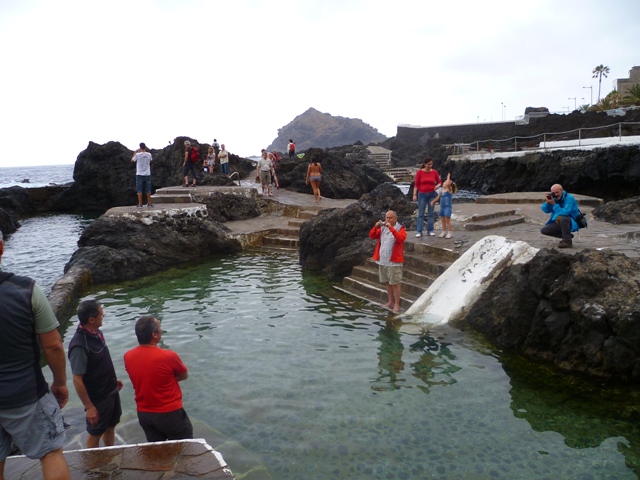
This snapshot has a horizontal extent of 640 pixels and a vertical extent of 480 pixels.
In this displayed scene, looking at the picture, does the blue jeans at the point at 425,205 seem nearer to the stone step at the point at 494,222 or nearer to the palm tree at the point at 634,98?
the stone step at the point at 494,222

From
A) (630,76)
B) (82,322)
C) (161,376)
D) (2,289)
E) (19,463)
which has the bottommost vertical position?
(19,463)

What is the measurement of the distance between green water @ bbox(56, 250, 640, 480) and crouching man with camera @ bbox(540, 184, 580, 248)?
7.80 ft

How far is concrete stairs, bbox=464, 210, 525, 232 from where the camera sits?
35.1 ft

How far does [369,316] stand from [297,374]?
7.83 ft

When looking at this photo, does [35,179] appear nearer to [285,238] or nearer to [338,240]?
[285,238]

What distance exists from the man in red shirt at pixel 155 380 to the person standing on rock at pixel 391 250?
183 inches

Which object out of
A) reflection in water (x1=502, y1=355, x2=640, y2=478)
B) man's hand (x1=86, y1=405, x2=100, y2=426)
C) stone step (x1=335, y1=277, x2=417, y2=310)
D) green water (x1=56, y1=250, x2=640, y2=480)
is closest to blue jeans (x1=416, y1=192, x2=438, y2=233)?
stone step (x1=335, y1=277, x2=417, y2=310)

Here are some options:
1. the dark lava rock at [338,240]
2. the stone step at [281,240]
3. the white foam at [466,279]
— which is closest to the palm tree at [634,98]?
the stone step at [281,240]

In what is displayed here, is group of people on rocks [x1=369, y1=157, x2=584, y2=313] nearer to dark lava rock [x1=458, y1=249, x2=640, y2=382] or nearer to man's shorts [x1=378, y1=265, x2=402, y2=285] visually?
man's shorts [x1=378, y1=265, x2=402, y2=285]

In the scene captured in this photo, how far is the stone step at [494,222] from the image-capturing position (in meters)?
10.7

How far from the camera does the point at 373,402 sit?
17.3 ft

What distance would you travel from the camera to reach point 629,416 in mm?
4789

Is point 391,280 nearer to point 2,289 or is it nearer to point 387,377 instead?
point 387,377

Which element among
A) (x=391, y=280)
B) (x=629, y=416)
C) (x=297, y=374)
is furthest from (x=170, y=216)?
(x=629, y=416)
